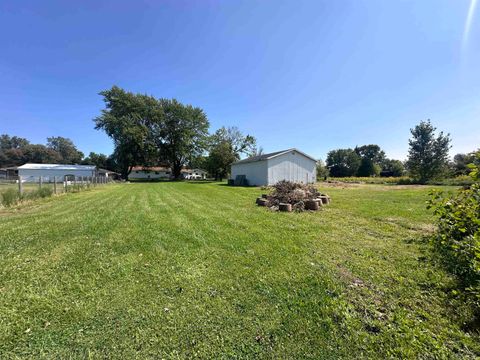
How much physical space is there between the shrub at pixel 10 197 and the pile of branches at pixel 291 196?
37.5ft

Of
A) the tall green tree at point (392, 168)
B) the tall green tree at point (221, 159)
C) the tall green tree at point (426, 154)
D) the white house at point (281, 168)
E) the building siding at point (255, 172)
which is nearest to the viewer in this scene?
the white house at point (281, 168)

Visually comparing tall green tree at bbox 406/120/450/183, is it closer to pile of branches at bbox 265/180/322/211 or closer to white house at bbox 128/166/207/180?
pile of branches at bbox 265/180/322/211

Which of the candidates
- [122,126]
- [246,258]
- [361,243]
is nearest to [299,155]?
[361,243]

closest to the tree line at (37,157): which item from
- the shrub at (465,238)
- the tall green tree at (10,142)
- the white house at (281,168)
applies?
the tall green tree at (10,142)

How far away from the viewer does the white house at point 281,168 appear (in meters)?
22.6

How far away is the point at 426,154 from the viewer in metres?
31.4

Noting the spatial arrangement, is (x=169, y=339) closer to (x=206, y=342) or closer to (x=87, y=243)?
(x=206, y=342)

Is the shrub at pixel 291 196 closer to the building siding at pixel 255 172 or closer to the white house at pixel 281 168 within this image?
the white house at pixel 281 168

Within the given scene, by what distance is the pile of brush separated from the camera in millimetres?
8742

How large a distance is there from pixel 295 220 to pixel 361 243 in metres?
2.36

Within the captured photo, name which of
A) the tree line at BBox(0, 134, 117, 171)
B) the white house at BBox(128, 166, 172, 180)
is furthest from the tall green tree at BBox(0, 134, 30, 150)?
the white house at BBox(128, 166, 172, 180)

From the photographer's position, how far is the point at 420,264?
12.3 ft

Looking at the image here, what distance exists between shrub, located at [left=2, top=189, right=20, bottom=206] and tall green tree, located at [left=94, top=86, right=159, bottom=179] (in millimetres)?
30845

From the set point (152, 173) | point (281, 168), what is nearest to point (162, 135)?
point (152, 173)
